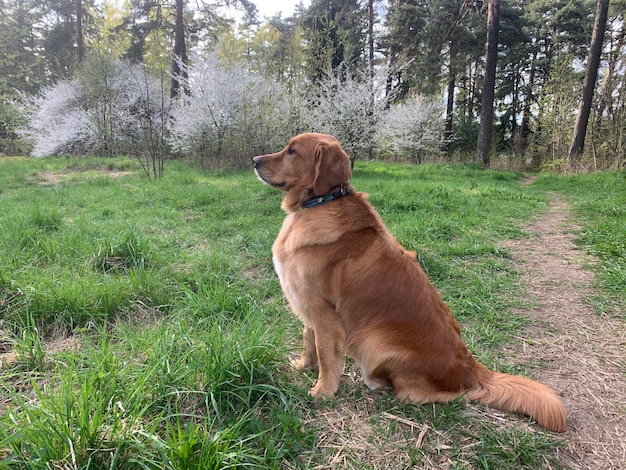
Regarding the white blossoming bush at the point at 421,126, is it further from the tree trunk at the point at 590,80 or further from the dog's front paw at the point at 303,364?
the dog's front paw at the point at 303,364

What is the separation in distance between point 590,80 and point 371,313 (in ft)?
49.9

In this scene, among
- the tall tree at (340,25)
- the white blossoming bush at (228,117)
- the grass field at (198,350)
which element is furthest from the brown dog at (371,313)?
the tall tree at (340,25)

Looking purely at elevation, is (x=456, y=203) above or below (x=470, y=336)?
above

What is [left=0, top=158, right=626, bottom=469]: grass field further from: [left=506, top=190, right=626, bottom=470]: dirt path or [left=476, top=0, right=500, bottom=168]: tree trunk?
[left=476, top=0, right=500, bottom=168]: tree trunk

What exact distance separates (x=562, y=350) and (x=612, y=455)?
948mm

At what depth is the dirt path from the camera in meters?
1.65

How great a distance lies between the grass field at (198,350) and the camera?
128cm

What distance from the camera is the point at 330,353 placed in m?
1.92

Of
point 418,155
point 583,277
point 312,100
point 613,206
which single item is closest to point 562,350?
point 583,277

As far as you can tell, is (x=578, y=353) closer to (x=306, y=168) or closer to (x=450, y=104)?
(x=306, y=168)

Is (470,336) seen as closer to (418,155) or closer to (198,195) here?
(198,195)

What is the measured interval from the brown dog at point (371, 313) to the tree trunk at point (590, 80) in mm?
13993

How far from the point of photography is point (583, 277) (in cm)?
360

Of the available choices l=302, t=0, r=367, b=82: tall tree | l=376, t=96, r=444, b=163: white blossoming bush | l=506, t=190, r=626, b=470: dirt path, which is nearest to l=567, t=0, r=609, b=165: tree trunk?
l=376, t=96, r=444, b=163: white blossoming bush
